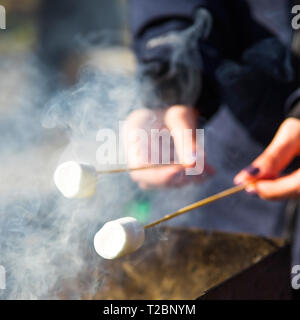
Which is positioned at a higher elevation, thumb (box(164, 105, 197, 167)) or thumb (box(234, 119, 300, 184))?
thumb (box(164, 105, 197, 167))

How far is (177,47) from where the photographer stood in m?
1.47

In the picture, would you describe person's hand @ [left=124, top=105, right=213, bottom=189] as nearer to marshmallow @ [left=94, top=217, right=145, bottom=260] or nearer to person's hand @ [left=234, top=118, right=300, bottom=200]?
person's hand @ [left=234, top=118, right=300, bottom=200]

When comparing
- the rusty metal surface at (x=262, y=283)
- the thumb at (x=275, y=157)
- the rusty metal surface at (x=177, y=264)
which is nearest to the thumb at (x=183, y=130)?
the thumb at (x=275, y=157)

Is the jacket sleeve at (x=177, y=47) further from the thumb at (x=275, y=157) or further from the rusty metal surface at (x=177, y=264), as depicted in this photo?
the rusty metal surface at (x=177, y=264)

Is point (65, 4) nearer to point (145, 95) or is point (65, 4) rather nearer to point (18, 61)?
point (18, 61)

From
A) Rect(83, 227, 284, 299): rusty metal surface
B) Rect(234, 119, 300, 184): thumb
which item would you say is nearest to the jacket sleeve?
Rect(234, 119, 300, 184): thumb

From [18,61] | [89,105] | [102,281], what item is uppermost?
[18,61]

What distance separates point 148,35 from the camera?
1.49m

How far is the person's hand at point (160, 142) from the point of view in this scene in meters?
1.35

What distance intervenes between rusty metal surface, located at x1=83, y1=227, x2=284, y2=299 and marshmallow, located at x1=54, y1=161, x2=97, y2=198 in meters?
0.42

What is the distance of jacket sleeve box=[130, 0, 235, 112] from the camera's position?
144 cm

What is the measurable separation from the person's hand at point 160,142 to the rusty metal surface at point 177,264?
0.20m
